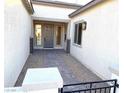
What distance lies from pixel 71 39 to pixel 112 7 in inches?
230

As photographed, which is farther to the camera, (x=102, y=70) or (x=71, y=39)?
(x=71, y=39)

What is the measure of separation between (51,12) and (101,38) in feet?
19.8

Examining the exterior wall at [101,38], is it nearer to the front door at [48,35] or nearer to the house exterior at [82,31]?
the house exterior at [82,31]

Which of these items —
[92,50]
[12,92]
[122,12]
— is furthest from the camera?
[92,50]

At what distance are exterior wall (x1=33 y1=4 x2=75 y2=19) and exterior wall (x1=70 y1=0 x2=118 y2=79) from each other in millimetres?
3745

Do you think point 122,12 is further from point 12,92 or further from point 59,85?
point 12,92

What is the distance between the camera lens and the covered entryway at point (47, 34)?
1267 cm

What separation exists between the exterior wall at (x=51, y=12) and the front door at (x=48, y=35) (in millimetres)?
2573

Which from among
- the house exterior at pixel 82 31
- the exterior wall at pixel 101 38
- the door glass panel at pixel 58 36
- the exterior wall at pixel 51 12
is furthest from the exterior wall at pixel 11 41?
the door glass panel at pixel 58 36

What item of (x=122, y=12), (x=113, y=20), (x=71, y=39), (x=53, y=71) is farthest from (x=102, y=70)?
(x=71, y=39)

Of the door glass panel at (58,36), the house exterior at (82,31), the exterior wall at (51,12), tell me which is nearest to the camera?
the house exterior at (82,31)

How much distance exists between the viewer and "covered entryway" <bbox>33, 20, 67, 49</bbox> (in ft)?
41.6

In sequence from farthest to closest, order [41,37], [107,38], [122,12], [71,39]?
[41,37] < [71,39] < [107,38] < [122,12]

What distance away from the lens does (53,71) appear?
212 cm
